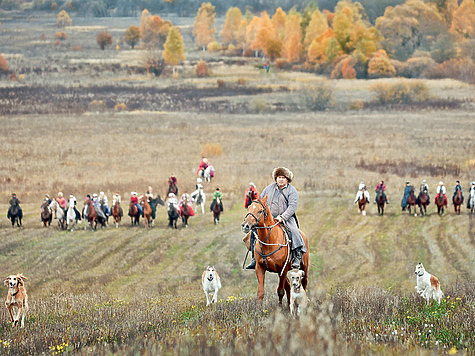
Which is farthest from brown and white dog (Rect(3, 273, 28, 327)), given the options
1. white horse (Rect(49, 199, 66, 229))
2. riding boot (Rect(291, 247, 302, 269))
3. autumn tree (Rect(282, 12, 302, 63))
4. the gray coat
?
autumn tree (Rect(282, 12, 302, 63))

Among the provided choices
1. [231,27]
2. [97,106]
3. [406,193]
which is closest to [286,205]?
[406,193]

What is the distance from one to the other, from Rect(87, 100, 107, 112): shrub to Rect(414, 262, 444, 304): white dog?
67173mm

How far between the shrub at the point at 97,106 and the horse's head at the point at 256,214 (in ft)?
226

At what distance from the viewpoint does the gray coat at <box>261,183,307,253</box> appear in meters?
11.7

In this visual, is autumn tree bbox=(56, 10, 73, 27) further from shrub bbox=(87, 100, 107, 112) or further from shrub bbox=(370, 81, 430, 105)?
shrub bbox=(370, 81, 430, 105)

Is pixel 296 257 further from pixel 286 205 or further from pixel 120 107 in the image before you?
Result: pixel 120 107

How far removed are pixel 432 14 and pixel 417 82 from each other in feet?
144

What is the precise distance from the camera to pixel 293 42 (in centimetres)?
12325

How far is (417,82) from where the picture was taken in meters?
86.9

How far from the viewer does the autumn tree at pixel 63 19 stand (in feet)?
552

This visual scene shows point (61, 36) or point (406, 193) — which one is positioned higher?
point (61, 36)

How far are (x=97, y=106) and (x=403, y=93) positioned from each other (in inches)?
1506

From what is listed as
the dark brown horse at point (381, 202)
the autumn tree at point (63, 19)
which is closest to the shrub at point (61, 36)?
the autumn tree at point (63, 19)

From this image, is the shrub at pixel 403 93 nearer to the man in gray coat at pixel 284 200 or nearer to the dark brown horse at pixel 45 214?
the dark brown horse at pixel 45 214
